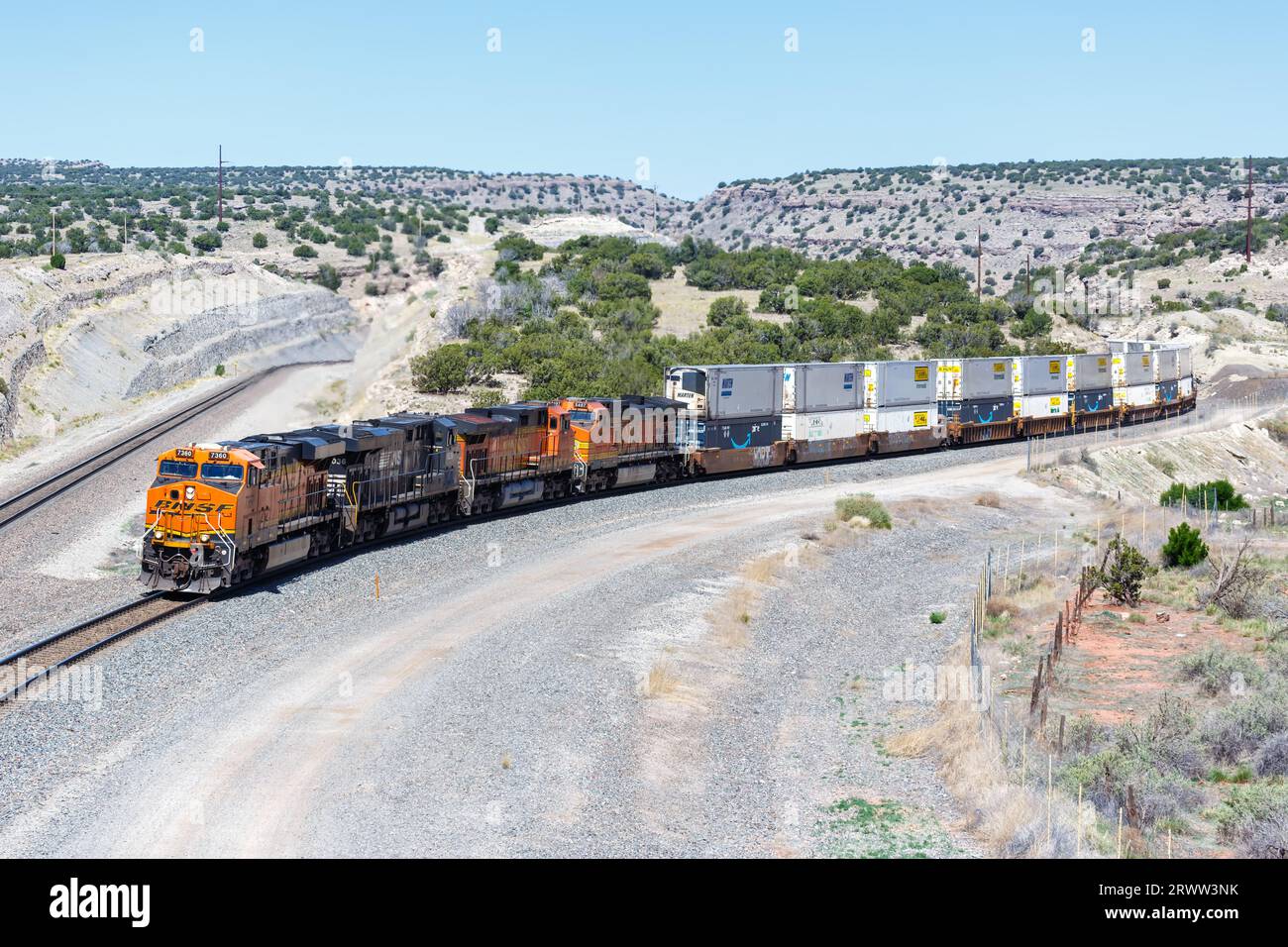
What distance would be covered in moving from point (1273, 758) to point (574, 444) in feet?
89.4

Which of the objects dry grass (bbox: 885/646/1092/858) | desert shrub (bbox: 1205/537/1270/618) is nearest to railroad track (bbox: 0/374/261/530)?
dry grass (bbox: 885/646/1092/858)

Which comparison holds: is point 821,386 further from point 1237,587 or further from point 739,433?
point 1237,587

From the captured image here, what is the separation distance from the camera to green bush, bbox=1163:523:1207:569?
35156 mm

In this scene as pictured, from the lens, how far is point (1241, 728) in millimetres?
19375

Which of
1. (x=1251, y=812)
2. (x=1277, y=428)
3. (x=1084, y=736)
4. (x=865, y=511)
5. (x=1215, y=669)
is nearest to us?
(x=1251, y=812)

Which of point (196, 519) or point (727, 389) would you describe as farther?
point (727, 389)

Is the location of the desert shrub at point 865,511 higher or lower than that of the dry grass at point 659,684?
higher

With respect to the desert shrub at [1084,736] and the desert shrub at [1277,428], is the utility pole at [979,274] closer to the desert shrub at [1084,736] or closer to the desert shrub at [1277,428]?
the desert shrub at [1277,428]

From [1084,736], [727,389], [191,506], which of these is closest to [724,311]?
[727,389]

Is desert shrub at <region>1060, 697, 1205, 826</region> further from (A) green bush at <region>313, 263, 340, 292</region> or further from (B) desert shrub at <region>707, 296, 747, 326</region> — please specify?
(A) green bush at <region>313, 263, 340, 292</region>

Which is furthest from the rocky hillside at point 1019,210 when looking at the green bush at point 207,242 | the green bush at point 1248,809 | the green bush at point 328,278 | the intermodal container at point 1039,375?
the green bush at point 1248,809

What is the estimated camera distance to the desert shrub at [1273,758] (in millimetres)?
18156

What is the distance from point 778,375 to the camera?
50844 mm

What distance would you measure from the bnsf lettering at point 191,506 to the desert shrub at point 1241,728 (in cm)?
1919
